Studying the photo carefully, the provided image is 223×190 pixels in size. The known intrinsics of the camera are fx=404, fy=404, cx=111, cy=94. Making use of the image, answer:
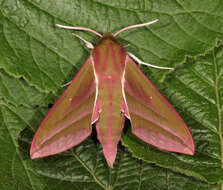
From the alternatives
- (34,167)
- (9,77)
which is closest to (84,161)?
(34,167)

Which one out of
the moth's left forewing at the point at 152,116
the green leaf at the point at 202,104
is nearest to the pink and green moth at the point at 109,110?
the moth's left forewing at the point at 152,116

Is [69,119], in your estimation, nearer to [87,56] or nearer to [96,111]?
[96,111]

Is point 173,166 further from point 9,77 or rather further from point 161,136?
point 9,77

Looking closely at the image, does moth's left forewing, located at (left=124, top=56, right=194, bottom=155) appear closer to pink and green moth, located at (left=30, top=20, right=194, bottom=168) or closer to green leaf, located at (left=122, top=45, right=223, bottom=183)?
pink and green moth, located at (left=30, top=20, right=194, bottom=168)

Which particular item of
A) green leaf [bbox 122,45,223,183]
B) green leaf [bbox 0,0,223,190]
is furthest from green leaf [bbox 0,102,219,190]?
green leaf [bbox 122,45,223,183]

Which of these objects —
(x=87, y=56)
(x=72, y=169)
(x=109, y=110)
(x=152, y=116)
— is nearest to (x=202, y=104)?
(x=152, y=116)

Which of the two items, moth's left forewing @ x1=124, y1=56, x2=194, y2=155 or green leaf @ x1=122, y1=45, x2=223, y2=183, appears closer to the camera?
moth's left forewing @ x1=124, y1=56, x2=194, y2=155

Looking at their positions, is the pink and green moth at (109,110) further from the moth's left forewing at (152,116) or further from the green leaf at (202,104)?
the green leaf at (202,104)
